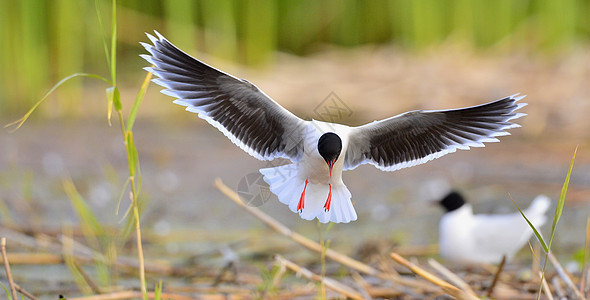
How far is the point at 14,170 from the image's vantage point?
14.3 feet

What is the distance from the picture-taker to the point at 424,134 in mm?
1286

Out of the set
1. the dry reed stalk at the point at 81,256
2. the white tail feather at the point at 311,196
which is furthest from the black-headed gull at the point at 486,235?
the white tail feather at the point at 311,196

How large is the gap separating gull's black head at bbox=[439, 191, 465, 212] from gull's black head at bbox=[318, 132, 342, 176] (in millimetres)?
2266

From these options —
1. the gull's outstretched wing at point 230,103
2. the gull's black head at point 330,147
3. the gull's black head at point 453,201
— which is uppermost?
the gull's outstretched wing at point 230,103

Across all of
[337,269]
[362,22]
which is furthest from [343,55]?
[337,269]

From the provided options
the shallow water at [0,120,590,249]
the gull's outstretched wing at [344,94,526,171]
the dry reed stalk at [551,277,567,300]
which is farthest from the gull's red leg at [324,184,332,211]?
the shallow water at [0,120,590,249]

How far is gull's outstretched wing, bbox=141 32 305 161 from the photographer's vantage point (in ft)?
4.03

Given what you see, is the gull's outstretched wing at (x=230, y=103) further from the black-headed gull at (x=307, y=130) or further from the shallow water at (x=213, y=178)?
the shallow water at (x=213, y=178)

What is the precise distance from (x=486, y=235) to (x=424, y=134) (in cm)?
193

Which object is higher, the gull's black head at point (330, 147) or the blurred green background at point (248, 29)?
the blurred green background at point (248, 29)

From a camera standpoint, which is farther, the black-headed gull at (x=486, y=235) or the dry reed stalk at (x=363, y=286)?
the black-headed gull at (x=486, y=235)

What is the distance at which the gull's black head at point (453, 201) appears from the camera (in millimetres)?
3252

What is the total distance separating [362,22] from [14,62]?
3.07 meters

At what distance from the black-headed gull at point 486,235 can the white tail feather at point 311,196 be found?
179cm
